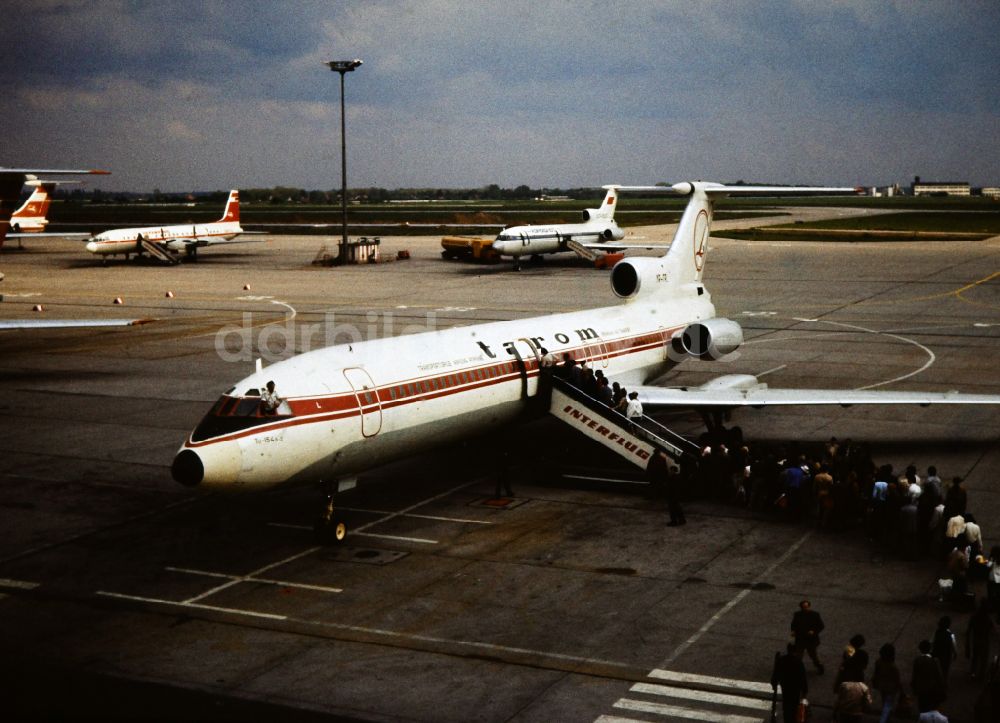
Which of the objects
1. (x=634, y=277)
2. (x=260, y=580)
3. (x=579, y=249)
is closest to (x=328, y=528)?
(x=260, y=580)

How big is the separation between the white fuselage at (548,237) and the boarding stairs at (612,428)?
1961 inches

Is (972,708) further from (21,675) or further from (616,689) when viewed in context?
(21,675)

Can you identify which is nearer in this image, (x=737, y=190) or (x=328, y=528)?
(x=328, y=528)

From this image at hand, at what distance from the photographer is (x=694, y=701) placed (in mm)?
13766

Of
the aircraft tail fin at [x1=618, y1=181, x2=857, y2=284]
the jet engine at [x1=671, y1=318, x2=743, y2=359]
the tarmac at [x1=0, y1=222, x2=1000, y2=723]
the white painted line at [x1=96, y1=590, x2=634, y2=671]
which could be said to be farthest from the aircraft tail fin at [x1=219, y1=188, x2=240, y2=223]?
the white painted line at [x1=96, y1=590, x2=634, y2=671]

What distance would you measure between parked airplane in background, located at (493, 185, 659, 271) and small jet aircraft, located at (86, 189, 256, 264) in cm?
2595

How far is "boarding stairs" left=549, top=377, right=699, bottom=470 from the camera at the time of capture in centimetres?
2372

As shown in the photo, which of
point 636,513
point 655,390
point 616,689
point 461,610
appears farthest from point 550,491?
point 616,689

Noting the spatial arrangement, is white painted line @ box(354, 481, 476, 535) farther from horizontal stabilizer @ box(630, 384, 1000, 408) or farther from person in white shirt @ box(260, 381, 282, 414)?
horizontal stabilizer @ box(630, 384, 1000, 408)

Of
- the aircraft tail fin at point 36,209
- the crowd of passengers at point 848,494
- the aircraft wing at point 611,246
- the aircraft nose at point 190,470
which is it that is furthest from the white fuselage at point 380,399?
the aircraft tail fin at point 36,209

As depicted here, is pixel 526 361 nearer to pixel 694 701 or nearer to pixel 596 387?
pixel 596 387

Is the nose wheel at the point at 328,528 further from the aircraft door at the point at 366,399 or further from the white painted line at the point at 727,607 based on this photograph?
the white painted line at the point at 727,607

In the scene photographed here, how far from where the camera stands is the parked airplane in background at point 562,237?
2940 inches

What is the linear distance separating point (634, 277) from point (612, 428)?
7.43 meters
